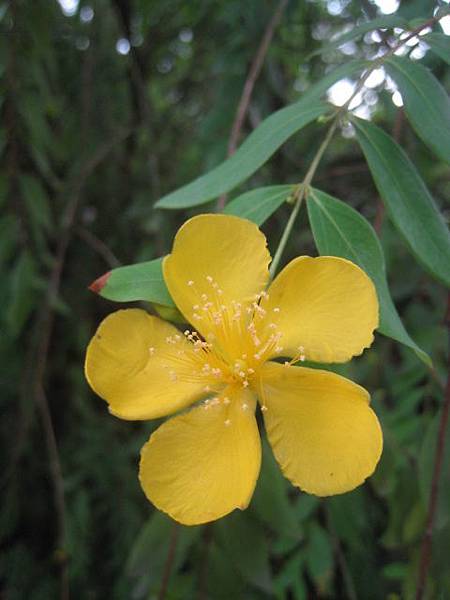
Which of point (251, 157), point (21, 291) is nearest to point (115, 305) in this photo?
point (21, 291)

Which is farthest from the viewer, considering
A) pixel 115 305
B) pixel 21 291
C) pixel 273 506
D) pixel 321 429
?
pixel 115 305

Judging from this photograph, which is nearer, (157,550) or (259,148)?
(259,148)

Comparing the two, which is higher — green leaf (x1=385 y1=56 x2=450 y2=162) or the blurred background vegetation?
green leaf (x1=385 y1=56 x2=450 y2=162)

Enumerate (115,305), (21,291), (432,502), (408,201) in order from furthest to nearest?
(115,305) < (21,291) < (432,502) < (408,201)

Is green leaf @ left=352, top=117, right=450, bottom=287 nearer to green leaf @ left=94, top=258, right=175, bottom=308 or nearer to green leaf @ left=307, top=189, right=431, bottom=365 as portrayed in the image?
green leaf @ left=307, top=189, right=431, bottom=365

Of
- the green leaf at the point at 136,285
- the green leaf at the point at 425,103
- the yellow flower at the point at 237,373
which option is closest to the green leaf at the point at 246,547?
the yellow flower at the point at 237,373

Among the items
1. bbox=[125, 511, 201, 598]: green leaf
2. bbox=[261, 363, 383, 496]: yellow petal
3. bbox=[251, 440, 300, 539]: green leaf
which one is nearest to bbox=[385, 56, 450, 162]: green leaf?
bbox=[261, 363, 383, 496]: yellow petal

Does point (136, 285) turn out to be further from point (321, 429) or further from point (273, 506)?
point (273, 506)
